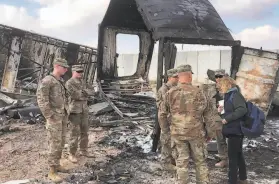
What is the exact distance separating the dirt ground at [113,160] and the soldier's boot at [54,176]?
9 cm

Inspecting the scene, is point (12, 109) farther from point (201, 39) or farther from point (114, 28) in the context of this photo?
point (201, 39)

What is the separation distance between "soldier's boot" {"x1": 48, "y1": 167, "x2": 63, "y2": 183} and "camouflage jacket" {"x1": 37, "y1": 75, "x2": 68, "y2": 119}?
0.85m

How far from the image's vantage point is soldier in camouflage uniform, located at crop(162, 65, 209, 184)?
4566 millimetres

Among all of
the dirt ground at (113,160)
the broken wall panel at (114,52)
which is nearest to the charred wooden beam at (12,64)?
the broken wall panel at (114,52)

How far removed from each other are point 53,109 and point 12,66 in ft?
25.6

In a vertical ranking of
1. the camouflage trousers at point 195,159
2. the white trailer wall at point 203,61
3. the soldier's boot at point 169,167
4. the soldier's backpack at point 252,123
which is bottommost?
the soldier's boot at point 169,167

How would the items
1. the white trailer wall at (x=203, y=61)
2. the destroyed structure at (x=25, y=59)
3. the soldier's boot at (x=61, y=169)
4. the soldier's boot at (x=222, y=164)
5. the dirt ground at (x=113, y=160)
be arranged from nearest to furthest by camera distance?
the dirt ground at (x=113, y=160) → the soldier's boot at (x=61, y=169) → the soldier's boot at (x=222, y=164) → the destroyed structure at (x=25, y=59) → the white trailer wall at (x=203, y=61)

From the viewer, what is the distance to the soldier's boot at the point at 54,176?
525 cm

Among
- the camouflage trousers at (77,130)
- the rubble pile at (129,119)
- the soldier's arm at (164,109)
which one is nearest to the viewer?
the soldier's arm at (164,109)

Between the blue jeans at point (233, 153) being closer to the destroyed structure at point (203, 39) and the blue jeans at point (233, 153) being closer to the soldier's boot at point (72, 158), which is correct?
the destroyed structure at point (203, 39)

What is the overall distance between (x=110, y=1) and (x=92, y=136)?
3.97 meters

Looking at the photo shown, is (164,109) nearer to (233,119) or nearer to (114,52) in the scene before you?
(233,119)

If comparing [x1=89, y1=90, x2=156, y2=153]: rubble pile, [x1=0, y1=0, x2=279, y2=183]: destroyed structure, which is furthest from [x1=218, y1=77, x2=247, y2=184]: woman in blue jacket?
[x1=89, y1=90, x2=156, y2=153]: rubble pile

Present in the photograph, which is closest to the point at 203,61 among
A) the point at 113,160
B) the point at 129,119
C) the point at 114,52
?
the point at 114,52
